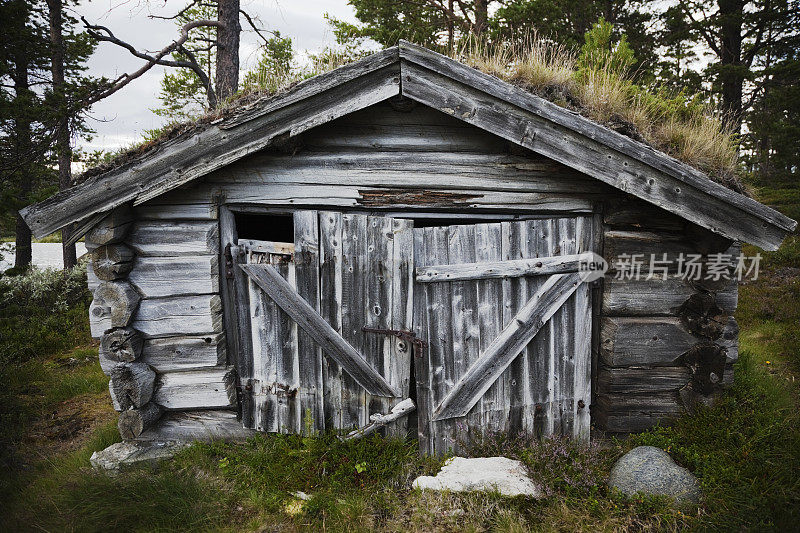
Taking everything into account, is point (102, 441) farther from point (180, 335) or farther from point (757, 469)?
point (757, 469)

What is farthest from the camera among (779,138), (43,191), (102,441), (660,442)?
(779,138)

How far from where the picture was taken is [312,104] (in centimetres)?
349

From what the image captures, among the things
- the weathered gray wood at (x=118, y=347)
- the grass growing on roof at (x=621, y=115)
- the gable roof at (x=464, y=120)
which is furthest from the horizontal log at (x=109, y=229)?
the grass growing on roof at (x=621, y=115)

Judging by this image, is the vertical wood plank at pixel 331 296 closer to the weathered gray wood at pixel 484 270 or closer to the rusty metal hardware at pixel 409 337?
the rusty metal hardware at pixel 409 337

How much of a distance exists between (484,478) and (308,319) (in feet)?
7.06

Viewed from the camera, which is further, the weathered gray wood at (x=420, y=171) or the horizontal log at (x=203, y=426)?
the horizontal log at (x=203, y=426)

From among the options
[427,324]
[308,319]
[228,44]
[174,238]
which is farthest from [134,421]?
[228,44]

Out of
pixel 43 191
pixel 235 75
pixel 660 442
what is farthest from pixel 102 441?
pixel 235 75

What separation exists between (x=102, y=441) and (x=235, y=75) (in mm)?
7964

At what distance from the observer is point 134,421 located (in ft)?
13.5

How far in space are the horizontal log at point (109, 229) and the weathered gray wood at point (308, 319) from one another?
115 centimetres

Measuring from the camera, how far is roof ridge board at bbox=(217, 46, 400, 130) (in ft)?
11.0

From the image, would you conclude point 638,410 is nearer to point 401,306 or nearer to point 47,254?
point 401,306

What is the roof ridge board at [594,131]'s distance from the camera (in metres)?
3.37
